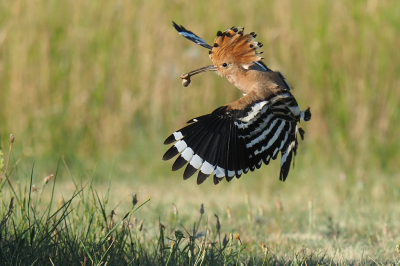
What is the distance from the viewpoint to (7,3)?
579 cm

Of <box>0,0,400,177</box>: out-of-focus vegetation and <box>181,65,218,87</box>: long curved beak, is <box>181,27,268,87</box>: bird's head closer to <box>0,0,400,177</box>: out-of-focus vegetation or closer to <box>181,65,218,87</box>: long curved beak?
<box>181,65,218,87</box>: long curved beak

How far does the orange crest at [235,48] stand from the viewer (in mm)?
2684

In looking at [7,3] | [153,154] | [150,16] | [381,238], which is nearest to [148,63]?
[150,16]

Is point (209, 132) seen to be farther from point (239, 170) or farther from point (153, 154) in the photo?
point (153, 154)

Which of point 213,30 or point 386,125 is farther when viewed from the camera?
point 213,30

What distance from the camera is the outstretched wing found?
2336 mm

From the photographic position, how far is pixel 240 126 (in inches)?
96.9

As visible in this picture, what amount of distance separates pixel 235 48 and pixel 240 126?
1.45 ft

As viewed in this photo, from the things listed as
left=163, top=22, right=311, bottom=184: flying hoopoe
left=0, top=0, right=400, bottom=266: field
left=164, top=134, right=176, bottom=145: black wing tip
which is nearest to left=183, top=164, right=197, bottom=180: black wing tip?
left=163, top=22, right=311, bottom=184: flying hoopoe

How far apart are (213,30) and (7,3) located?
1.98m

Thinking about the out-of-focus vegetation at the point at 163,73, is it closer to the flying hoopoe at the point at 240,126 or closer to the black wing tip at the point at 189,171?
the flying hoopoe at the point at 240,126

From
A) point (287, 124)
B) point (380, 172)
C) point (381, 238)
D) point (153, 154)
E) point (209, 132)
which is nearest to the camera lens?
point (209, 132)

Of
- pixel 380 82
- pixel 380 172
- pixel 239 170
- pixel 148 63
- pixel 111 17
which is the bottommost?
pixel 239 170

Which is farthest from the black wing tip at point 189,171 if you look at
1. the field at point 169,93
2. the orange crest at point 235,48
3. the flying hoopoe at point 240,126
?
the field at point 169,93
